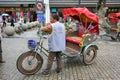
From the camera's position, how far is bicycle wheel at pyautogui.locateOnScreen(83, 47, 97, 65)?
898cm

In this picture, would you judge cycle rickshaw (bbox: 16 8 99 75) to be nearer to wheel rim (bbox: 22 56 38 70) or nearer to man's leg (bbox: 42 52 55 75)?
wheel rim (bbox: 22 56 38 70)

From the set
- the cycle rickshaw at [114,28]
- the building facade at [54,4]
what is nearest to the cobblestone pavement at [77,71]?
the cycle rickshaw at [114,28]

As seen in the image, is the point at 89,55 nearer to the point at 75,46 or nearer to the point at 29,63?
the point at 75,46

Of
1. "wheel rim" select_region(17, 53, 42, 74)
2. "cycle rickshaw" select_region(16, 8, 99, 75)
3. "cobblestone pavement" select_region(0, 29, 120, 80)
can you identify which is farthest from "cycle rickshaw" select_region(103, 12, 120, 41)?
"wheel rim" select_region(17, 53, 42, 74)

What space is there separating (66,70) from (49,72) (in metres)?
0.64

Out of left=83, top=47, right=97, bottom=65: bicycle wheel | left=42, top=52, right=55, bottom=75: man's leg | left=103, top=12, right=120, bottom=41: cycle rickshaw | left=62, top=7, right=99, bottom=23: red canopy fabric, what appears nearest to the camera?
left=42, top=52, right=55, bottom=75: man's leg

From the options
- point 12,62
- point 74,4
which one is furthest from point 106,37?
point 74,4

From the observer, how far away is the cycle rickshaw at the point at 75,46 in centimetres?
742

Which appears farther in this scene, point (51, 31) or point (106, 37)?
point (106, 37)

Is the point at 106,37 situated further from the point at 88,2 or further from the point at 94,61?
the point at 88,2

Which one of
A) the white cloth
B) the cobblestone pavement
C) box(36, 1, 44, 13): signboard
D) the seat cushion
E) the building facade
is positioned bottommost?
the cobblestone pavement

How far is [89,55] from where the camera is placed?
930cm

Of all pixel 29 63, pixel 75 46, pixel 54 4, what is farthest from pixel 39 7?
pixel 54 4

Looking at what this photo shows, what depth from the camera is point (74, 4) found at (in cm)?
4956
